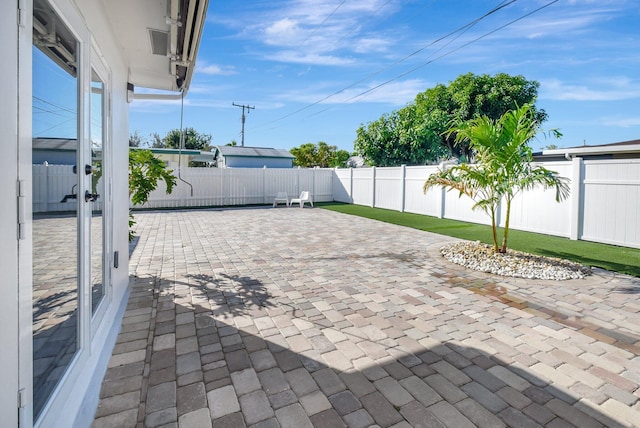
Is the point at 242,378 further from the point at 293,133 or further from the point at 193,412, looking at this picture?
the point at 293,133

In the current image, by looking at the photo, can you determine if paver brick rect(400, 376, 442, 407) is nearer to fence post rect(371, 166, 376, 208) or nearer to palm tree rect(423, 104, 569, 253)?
palm tree rect(423, 104, 569, 253)

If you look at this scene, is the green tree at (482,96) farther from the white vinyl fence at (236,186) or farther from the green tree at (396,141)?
the white vinyl fence at (236,186)

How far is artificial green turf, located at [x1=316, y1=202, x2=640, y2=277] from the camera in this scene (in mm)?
5369

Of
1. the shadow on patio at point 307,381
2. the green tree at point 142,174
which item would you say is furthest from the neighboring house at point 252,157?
the shadow on patio at point 307,381

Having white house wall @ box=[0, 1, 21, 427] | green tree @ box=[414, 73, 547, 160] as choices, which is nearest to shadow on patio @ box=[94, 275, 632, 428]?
white house wall @ box=[0, 1, 21, 427]

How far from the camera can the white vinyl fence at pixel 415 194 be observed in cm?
620

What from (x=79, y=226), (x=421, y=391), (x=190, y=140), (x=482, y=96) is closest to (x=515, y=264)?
(x=421, y=391)

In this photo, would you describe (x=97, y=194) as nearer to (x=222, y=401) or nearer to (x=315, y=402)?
(x=222, y=401)

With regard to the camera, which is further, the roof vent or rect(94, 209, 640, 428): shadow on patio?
the roof vent

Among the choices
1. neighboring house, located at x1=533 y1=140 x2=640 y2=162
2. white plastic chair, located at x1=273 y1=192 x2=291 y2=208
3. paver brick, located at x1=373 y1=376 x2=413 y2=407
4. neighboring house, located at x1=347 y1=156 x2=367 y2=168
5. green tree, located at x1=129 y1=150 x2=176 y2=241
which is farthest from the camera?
neighboring house, located at x1=347 y1=156 x2=367 y2=168

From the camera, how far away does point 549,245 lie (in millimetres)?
6645

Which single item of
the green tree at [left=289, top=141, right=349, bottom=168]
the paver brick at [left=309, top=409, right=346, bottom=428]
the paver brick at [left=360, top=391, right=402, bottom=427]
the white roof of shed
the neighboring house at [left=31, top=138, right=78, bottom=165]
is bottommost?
the paver brick at [left=309, top=409, right=346, bottom=428]

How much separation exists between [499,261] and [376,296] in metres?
2.45

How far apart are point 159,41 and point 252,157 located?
66.1 ft
